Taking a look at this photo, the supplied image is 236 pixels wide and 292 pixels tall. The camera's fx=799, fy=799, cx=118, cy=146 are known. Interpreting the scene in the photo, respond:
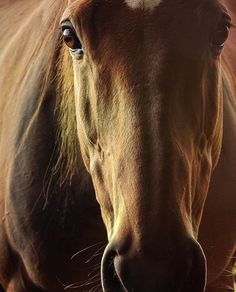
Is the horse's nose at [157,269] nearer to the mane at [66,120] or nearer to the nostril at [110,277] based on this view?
the nostril at [110,277]

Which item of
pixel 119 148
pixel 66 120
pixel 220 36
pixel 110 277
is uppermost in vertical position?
pixel 220 36

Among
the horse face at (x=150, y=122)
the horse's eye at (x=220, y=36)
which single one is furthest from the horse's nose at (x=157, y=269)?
the horse's eye at (x=220, y=36)

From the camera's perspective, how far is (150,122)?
1.93m

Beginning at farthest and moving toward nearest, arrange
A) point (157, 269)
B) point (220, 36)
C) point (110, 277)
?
1. point (220, 36)
2. point (110, 277)
3. point (157, 269)

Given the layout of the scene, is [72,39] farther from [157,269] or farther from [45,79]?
[157,269]

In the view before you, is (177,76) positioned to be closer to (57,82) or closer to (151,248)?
(151,248)

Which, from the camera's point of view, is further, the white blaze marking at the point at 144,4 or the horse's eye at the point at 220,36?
the horse's eye at the point at 220,36

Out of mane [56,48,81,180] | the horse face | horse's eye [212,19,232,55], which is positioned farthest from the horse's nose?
mane [56,48,81,180]

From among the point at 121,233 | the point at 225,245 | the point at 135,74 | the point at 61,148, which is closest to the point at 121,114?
the point at 135,74

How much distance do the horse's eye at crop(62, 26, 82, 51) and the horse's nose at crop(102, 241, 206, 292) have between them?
1.97 feet

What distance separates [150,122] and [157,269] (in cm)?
35

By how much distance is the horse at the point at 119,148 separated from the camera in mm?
1878

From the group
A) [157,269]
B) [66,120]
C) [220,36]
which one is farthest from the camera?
[66,120]

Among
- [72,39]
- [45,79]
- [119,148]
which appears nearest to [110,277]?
[119,148]
